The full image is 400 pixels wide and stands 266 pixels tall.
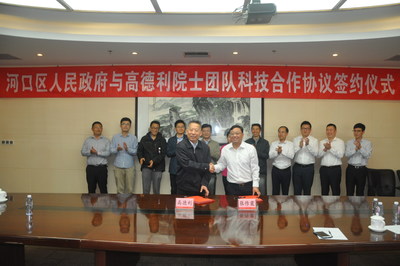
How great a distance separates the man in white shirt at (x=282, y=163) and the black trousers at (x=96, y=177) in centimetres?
295

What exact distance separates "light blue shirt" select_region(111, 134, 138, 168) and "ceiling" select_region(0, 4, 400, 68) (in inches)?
57.4

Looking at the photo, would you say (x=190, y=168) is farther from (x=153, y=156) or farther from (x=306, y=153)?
(x=306, y=153)

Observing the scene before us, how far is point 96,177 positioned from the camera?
17.8 feet

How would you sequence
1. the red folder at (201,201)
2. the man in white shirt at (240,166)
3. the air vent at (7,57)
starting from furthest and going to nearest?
the air vent at (7,57) → the man in white shirt at (240,166) → the red folder at (201,201)

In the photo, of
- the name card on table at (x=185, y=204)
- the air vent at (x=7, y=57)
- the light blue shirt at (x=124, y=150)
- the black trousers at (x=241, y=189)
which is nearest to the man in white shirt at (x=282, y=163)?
the black trousers at (x=241, y=189)

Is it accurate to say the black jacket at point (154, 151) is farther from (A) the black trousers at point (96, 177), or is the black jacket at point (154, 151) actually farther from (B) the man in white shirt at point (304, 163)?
(B) the man in white shirt at point (304, 163)

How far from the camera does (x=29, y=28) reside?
182 inches

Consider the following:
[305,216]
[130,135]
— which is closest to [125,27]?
[130,135]

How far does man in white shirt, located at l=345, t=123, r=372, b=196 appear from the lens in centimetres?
516

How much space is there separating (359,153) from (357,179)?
0.44 metres

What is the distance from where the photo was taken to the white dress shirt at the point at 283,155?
518 cm

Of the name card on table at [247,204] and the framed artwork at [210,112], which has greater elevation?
the framed artwork at [210,112]

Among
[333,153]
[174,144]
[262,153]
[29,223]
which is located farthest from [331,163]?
[29,223]

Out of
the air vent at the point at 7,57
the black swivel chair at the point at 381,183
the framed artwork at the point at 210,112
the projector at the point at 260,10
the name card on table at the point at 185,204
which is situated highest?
the air vent at the point at 7,57
